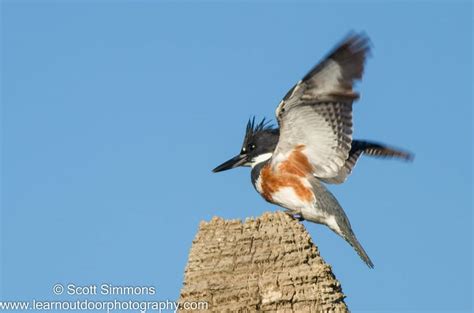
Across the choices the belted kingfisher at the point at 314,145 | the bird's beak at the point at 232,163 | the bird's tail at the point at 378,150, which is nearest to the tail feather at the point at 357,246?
the belted kingfisher at the point at 314,145

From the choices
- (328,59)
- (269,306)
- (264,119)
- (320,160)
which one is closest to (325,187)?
(320,160)

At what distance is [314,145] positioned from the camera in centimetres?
1280

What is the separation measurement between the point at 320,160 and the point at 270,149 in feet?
2.28

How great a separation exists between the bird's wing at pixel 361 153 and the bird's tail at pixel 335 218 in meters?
0.51

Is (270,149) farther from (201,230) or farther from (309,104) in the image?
(201,230)

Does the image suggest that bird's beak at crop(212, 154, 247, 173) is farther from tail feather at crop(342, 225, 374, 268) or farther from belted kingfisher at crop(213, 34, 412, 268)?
tail feather at crop(342, 225, 374, 268)

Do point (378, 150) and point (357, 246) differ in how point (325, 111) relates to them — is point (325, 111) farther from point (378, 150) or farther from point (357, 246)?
point (378, 150)

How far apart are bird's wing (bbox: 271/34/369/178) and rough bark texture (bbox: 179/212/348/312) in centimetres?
174

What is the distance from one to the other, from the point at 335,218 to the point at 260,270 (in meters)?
2.14

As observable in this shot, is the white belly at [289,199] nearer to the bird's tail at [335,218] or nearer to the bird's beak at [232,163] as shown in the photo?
the bird's tail at [335,218]

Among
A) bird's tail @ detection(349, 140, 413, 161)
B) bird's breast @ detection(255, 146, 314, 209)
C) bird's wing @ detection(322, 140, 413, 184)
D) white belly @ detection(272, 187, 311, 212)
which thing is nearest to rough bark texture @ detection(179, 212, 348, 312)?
white belly @ detection(272, 187, 311, 212)

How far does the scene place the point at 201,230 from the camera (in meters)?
11.0

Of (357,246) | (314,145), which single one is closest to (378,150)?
(314,145)

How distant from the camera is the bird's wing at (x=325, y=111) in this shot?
11.6m
